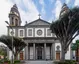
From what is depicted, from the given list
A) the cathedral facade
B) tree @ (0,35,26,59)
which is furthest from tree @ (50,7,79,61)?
the cathedral facade

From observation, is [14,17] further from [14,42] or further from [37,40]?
[14,42]

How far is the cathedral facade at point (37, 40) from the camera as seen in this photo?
60.3 m

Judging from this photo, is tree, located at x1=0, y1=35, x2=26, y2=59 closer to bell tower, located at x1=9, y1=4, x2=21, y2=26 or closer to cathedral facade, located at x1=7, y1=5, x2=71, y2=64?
cathedral facade, located at x1=7, y1=5, x2=71, y2=64

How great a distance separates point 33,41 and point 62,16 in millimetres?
29591

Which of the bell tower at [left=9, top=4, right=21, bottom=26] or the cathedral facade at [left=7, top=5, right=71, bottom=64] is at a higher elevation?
the bell tower at [left=9, top=4, right=21, bottom=26]

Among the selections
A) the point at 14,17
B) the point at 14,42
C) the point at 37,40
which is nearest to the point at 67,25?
the point at 14,42

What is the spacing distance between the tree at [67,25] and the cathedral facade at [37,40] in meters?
26.9

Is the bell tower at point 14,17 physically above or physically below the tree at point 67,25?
above

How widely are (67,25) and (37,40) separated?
1138 inches

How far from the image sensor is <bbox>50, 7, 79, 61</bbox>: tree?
3114cm

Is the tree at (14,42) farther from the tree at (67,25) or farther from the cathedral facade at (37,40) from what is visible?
the tree at (67,25)

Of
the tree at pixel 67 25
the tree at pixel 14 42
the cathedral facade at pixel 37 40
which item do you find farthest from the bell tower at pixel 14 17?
the tree at pixel 67 25

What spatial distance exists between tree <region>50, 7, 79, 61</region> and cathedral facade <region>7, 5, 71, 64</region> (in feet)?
88.3

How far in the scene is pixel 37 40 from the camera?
2392 inches
